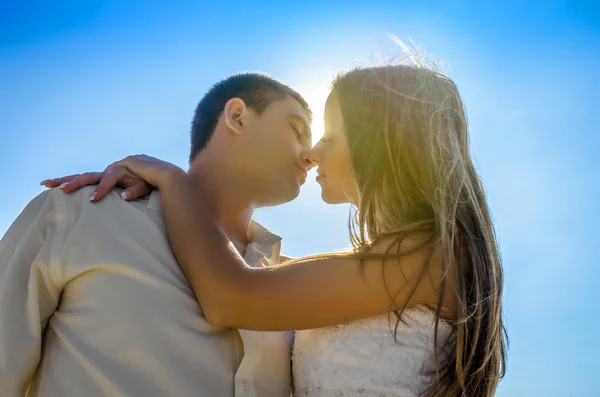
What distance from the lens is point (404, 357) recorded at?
8.80ft

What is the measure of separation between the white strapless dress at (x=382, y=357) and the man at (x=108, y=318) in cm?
30

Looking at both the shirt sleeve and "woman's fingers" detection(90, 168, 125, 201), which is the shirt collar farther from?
the shirt sleeve

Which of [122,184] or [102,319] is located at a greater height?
[122,184]

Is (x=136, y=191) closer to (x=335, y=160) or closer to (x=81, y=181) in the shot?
(x=81, y=181)

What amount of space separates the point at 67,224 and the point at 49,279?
242 millimetres

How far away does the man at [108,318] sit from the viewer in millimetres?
2475

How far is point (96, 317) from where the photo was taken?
99.1 inches

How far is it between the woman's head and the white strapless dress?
4.2 inches

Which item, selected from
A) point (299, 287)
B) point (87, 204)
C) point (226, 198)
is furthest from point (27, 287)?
point (226, 198)

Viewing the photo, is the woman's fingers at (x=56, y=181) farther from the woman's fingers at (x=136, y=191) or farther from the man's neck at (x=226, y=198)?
the man's neck at (x=226, y=198)

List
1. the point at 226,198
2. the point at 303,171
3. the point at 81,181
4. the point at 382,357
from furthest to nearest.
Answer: the point at 303,171 < the point at 226,198 < the point at 81,181 < the point at 382,357

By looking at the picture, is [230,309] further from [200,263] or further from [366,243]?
[366,243]

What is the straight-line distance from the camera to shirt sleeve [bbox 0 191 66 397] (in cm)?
245

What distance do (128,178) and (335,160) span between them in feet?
3.36
